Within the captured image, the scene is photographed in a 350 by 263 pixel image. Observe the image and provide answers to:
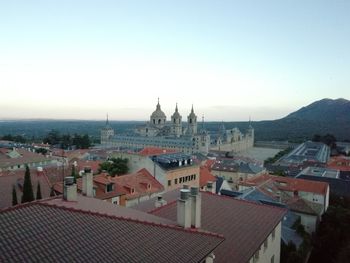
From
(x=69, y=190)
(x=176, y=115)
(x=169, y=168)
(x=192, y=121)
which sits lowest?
(x=169, y=168)

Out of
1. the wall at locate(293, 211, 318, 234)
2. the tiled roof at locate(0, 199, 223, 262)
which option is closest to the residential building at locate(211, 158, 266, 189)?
the wall at locate(293, 211, 318, 234)

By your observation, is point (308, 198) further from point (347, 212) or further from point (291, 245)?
point (291, 245)

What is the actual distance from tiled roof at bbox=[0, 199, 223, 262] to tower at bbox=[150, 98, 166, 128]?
139 meters

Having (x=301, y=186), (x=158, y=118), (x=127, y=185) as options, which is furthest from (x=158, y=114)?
(x=127, y=185)

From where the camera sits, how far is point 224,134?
504 ft

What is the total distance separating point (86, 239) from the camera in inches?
326

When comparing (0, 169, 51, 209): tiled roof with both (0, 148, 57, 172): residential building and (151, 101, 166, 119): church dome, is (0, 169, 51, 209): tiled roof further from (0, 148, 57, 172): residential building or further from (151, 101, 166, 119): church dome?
(151, 101, 166, 119): church dome

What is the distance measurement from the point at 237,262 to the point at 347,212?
2632 centimetres

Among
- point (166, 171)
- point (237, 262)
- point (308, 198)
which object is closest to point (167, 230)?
point (237, 262)

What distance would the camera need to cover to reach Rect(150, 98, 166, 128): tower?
14909 cm

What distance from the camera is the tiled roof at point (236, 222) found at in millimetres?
13180

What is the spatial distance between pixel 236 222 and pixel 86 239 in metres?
9.00

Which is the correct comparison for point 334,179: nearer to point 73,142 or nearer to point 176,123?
point 176,123

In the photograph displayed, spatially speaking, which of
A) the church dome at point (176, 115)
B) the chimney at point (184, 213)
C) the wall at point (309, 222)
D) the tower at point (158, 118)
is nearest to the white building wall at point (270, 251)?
the chimney at point (184, 213)
